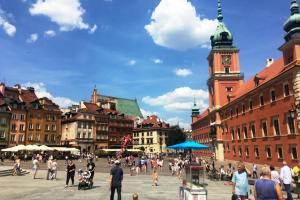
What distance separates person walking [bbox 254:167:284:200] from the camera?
5273 mm

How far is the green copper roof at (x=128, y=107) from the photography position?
10533 centimetres

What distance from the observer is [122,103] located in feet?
354

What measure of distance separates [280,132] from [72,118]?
51.9m

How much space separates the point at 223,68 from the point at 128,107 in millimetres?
61694

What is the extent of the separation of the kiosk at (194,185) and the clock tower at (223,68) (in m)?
47.3

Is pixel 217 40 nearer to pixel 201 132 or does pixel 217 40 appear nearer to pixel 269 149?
pixel 201 132

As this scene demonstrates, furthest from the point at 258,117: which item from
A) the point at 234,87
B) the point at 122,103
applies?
the point at 122,103

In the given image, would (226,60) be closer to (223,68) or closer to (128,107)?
(223,68)

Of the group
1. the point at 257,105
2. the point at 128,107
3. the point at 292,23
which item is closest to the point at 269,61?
the point at 257,105

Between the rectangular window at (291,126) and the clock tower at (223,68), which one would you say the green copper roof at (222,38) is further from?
the rectangular window at (291,126)

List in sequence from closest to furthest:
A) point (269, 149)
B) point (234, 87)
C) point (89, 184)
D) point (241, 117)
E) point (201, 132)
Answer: point (89, 184) → point (269, 149) → point (241, 117) → point (234, 87) → point (201, 132)

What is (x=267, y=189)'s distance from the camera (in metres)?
5.39

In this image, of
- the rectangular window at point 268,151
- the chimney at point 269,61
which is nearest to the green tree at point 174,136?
the chimney at point 269,61

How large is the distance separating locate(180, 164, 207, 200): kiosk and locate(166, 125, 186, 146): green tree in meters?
75.0
